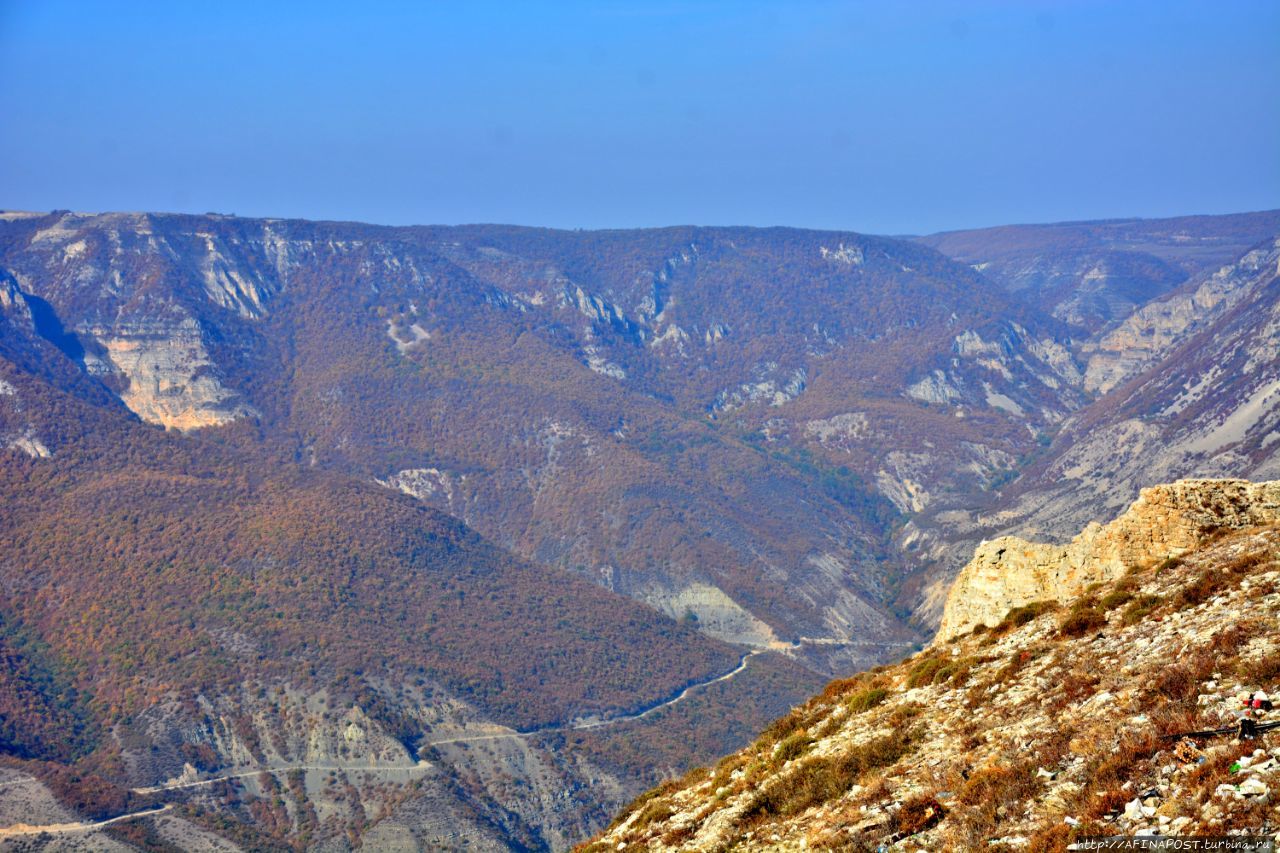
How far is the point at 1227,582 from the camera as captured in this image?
27.5 m

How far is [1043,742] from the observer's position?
23500 millimetres

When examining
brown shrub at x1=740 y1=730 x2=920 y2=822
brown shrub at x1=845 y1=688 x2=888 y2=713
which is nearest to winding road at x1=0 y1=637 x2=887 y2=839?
brown shrub at x1=845 y1=688 x2=888 y2=713

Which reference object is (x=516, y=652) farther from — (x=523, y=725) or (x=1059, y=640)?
(x=1059, y=640)

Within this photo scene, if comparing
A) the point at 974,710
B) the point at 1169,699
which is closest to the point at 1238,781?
the point at 1169,699

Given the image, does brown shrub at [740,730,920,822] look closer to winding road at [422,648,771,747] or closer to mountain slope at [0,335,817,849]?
mountain slope at [0,335,817,849]

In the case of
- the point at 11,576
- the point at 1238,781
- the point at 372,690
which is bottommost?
the point at 372,690

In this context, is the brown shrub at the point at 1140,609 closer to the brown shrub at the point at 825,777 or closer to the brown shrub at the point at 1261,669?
the brown shrub at the point at 825,777

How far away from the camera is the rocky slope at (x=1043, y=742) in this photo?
63.3ft

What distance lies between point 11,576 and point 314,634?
46.9 m

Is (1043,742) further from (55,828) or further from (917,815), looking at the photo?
(55,828)

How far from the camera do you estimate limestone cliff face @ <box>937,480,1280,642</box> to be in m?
33.8

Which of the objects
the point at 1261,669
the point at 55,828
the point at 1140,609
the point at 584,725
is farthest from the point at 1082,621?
the point at 584,725

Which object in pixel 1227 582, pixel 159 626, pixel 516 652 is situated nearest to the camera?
pixel 1227 582

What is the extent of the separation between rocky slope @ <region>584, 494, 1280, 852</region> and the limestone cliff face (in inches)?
50.7
